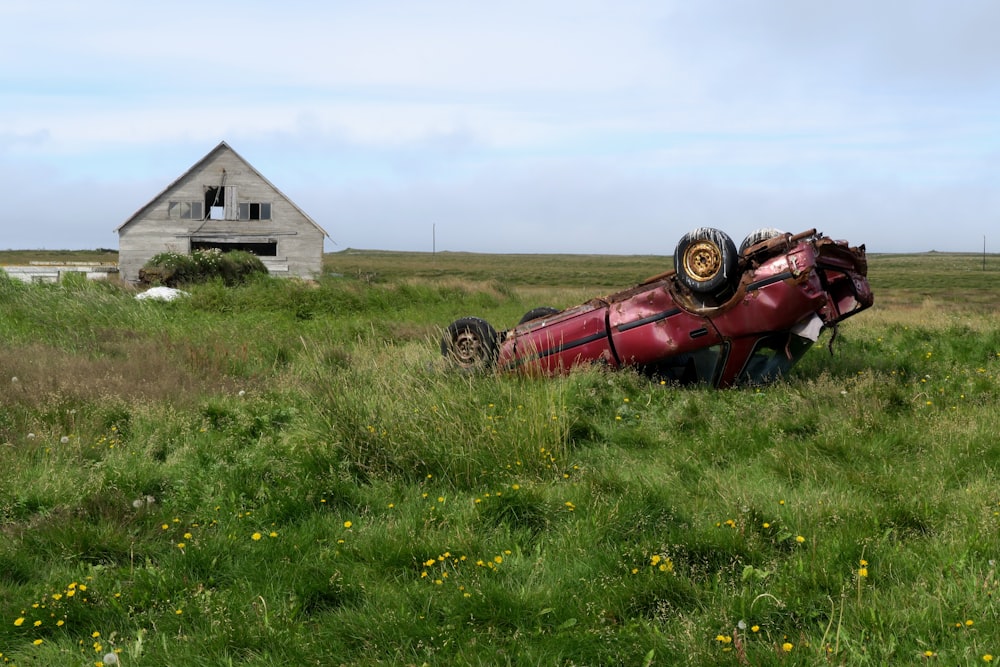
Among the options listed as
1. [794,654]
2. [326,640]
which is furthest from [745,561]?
[326,640]

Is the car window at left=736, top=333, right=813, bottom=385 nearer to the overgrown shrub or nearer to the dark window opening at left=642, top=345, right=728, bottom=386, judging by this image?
the dark window opening at left=642, top=345, right=728, bottom=386

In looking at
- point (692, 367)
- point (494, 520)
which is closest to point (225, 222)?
point (692, 367)

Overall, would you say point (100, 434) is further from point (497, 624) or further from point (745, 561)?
point (745, 561)

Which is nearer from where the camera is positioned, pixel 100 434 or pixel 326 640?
pixel 326 640

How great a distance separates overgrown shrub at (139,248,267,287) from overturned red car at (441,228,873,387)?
1845 cm

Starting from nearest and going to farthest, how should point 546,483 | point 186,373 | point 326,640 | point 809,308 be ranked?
point 326,640 → point 546,483 → point 809,308 → point 186,373

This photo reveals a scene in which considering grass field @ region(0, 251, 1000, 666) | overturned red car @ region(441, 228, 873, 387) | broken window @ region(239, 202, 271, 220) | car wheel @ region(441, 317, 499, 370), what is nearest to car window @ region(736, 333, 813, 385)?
overturned red car @ region(441, 228, 873, 387)

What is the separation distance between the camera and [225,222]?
31.9 m

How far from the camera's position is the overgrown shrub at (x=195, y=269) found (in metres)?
25.9

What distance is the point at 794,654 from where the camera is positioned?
314 centimetres

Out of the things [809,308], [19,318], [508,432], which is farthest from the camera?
[19,318]

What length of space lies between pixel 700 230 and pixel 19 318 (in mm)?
11916

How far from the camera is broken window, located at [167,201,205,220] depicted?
3180 centimetres

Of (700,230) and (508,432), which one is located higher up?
(700,230)
